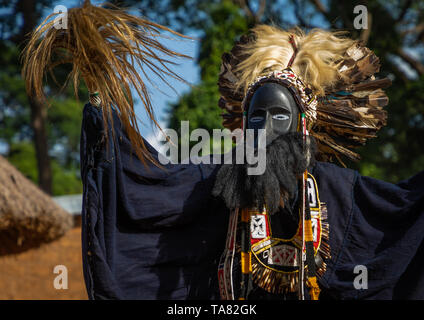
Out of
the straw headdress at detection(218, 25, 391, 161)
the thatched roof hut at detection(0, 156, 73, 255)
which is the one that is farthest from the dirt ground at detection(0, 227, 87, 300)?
the straw headdress at detection(218, 25, 391, 161)

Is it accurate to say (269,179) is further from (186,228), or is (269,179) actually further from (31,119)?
(31,119)

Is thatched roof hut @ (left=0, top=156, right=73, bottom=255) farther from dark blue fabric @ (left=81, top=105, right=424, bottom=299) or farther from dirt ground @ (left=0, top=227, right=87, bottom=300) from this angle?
dark blue fabric @ (left=81, top=105, right=424, bottom=299)

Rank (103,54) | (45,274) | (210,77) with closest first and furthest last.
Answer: (103,54) → (210,77) → (45,274)

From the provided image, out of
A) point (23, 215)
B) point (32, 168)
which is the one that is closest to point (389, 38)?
point (23, 215)

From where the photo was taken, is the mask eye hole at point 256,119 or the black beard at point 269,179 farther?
the mask eye hole at point 256,119

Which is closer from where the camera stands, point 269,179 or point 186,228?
point 269,179

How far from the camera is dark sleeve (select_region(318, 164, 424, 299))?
2592 millimetres

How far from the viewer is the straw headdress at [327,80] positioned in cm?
292

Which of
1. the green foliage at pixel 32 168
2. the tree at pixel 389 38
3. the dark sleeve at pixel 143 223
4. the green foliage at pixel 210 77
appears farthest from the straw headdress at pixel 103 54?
the green foliage at pixel 32 168

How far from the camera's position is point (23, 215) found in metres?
5.17

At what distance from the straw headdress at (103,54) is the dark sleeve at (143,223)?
132 millimetres

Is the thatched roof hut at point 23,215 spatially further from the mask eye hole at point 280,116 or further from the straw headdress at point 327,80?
the mask eye hole at point 280,116

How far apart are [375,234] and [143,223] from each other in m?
1.18

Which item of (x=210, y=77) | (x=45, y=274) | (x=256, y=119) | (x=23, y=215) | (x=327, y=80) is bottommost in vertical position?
(x=45, y=274)
